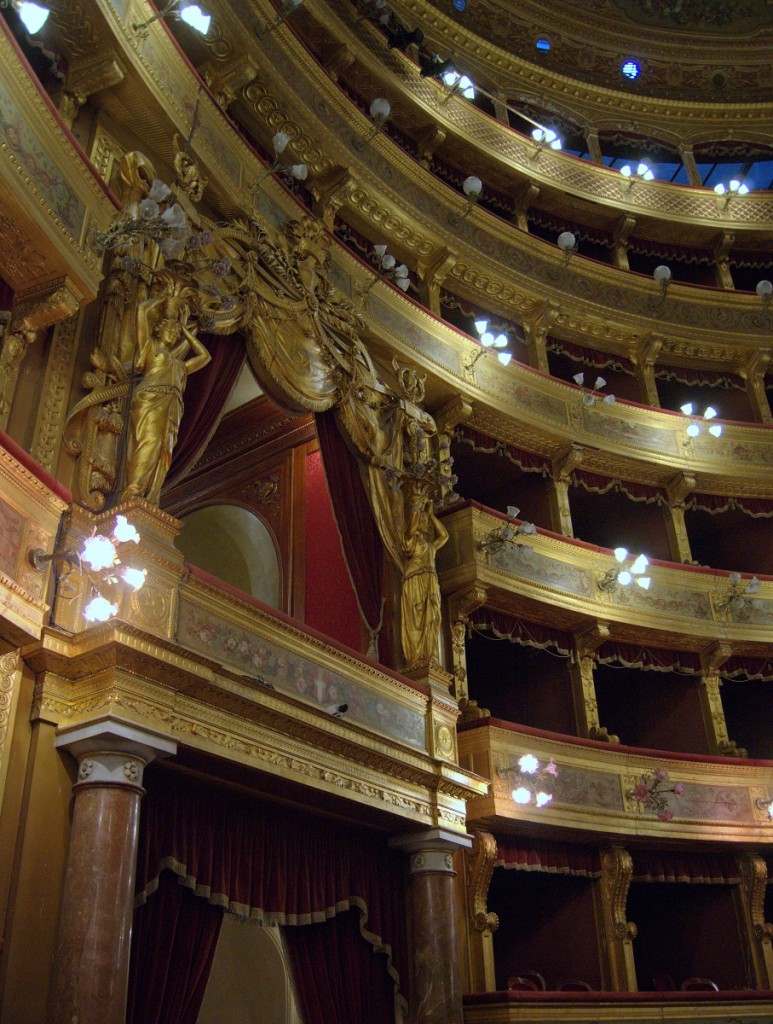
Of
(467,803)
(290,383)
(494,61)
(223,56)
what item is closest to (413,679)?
(467,803)

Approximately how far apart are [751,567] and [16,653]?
440 inches

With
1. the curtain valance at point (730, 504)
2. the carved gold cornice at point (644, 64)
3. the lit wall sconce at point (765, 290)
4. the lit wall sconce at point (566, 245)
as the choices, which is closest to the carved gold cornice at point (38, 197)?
the lit wall sconce at point (566, 245)

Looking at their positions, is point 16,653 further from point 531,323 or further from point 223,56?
point 531,323

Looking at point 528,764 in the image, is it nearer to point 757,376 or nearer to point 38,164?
point 38,164

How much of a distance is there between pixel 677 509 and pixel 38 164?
9.96m

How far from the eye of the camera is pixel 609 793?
391 inches

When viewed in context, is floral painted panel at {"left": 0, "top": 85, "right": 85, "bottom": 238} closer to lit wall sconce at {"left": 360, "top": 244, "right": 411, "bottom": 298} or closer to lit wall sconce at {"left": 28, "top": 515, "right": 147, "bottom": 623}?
lit wall sconce at {"left": 28, "top": 515, "right": 147, "bottom": 623}

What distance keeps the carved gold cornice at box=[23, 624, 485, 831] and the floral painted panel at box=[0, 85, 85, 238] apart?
278cm

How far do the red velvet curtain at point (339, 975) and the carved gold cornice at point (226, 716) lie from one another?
1057mm

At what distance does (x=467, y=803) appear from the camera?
8922 mm

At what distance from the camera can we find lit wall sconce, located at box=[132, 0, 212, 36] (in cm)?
691

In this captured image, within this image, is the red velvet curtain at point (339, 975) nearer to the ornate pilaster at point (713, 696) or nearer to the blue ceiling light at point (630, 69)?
the ornate pilaster at point (713, 696)

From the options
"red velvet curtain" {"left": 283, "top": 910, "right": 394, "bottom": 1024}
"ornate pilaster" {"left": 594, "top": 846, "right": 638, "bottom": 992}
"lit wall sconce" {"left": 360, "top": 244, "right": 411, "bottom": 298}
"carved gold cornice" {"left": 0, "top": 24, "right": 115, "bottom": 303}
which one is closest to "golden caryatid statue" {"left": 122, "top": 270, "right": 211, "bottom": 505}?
"carved gold cornice" {"left": 0, "top": 24, "right": 115, "bottom": 303}

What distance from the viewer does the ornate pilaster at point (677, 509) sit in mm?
13055
